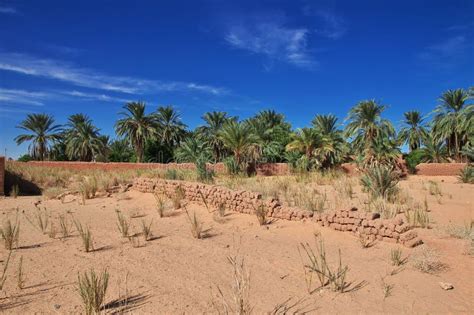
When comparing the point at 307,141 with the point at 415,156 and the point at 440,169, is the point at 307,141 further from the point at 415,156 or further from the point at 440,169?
the point at 415,156

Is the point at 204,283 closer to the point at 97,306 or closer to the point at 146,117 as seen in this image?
the point at 97,306

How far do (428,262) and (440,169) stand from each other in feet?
80.5

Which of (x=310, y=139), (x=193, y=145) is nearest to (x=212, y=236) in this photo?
(x=310, y=139)

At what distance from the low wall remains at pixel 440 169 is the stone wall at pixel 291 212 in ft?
68.7

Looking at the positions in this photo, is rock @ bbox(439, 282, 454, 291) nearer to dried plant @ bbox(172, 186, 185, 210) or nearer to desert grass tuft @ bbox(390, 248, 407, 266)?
desert grass tuft @ bbox(390, 248, 407, 266)

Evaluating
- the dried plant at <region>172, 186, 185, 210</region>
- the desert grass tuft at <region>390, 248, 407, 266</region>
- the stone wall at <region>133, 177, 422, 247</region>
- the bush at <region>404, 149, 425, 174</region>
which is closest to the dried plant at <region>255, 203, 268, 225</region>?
the stone wall at <region>133, 177, 422, 247</region>

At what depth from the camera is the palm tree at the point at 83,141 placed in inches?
1538

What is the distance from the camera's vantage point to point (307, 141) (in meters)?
26.6

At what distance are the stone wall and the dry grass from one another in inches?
23.0

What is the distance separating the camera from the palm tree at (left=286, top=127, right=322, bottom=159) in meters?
26.6

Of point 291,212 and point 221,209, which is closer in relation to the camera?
point 291,212

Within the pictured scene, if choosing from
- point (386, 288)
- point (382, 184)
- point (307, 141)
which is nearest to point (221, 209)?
point (382, 184)

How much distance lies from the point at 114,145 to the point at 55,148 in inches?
287

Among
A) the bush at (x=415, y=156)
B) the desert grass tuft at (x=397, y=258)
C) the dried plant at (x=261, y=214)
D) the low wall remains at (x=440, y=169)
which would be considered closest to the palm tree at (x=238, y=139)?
the low wall remains at (x=440, y=169)
